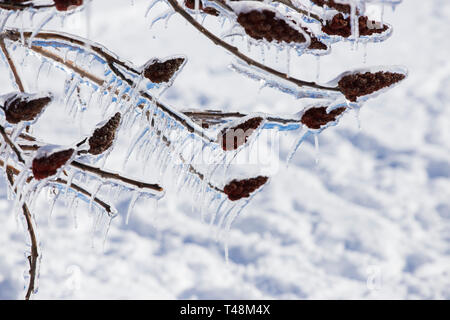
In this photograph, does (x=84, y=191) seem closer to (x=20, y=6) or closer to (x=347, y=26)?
(x=20, y=6)

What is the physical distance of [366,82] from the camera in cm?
212

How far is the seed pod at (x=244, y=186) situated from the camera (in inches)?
88.2

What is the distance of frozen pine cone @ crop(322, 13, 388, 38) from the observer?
2203 millimetres

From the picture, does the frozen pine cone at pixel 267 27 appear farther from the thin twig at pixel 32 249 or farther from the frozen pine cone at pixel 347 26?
the thin twig at pixel 32 249

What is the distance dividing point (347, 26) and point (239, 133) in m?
0.72

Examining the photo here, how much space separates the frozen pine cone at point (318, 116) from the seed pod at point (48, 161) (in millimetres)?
1131

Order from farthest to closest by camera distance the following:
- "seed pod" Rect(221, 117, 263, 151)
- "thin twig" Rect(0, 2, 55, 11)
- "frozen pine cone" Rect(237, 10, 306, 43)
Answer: "seed pod" Rect(221, 117, 263, 151) → "thin twig" Rect(0, 2, 55, 11) → "frozen pine cone" Rect(237, 10, 306, 43)

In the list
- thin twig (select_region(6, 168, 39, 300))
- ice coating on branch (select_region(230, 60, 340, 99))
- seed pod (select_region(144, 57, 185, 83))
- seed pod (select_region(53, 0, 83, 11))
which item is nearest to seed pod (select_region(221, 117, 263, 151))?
ice coating on branch (select_region(230, 60, 340, 99))

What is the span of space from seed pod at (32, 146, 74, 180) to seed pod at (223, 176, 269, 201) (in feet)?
2.40

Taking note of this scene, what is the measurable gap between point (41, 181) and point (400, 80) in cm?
167

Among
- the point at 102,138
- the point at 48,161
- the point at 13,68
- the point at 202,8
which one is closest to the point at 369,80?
the point at 202,8

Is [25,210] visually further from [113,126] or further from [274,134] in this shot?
[274,134]

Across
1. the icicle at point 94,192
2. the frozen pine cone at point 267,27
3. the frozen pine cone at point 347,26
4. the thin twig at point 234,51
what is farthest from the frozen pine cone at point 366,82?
the icicle at point 94,192

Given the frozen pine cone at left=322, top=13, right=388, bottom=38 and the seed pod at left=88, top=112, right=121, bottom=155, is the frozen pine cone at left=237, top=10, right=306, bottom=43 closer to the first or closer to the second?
the frozen pine cone at left=322, top=13, right=388, bottom=38
